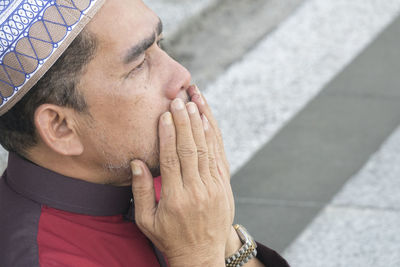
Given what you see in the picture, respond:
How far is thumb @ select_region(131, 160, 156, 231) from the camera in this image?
2.27 m

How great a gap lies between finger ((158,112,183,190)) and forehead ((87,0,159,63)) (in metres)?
0.25

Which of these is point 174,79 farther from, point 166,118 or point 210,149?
point 210,149

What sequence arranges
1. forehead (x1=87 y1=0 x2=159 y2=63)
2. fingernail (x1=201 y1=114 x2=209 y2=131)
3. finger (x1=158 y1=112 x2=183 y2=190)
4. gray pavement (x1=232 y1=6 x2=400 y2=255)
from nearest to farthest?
forehead (x1=87 y1=0 x2=159 y2=63) < finger (x1=158 y1=112 x2=183 y2=190) < fingernail (x1=201 y1=114 x2=209 y2=131) < gray pavement (x1=232 y1=6 x2=400 y2=255)

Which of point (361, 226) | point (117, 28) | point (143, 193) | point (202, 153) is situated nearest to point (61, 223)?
point (143, 193)

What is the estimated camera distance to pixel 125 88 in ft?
7.34

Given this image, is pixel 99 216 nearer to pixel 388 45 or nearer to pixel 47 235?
pixel 47 235

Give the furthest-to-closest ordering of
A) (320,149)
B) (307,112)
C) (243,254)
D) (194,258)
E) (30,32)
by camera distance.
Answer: (307,112) < (320,149) < (243,254) < (194,258) < (30,32)

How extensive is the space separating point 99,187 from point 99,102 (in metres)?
0.28

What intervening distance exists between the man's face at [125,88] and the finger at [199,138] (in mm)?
50

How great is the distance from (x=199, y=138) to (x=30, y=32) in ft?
2.03

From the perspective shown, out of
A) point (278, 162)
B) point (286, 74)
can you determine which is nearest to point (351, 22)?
point (286, 74)

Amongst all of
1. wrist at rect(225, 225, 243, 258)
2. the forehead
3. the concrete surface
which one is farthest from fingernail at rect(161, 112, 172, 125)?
the concrete surface

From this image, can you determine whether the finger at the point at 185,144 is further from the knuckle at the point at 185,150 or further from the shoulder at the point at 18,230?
the shoulder at the point at 18,230

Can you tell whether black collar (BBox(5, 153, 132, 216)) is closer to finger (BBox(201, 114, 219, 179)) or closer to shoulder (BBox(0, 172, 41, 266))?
shoulder (BBox(0, 172, 41, 266))
